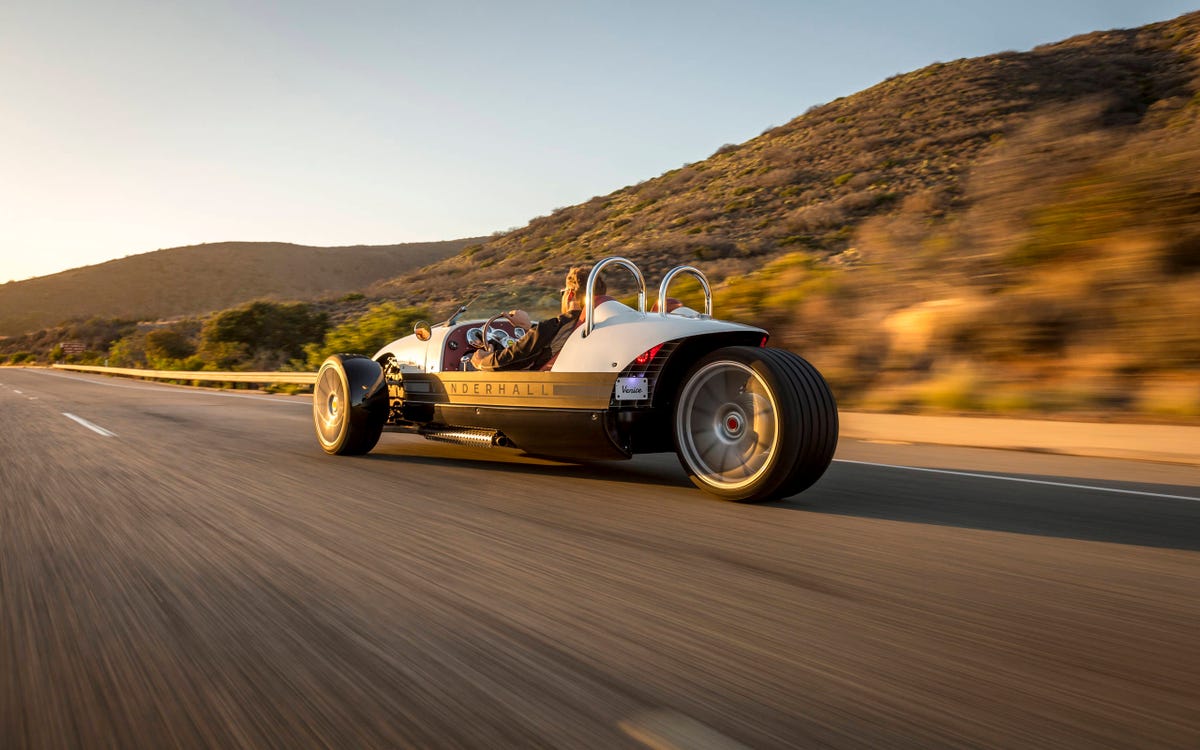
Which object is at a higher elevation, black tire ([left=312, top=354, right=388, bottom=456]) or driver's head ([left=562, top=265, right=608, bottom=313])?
driver's head ([left=562, top=265, right=608, bottom=313])

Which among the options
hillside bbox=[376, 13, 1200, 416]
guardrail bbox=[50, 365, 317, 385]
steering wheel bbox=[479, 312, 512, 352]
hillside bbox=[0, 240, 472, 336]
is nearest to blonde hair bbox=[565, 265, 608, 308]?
steering wheel bbox=[479, 312, 512, 352]

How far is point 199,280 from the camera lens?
10662 centimetres

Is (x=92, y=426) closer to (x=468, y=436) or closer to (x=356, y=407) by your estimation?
(x=356, y=407)

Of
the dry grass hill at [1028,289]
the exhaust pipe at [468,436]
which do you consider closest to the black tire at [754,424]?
the exhaust pipe at [468,436]

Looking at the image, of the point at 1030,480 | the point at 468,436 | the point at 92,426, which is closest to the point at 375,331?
the point at 92,426

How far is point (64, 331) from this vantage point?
75.9m

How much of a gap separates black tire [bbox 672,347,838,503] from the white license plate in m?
0.20

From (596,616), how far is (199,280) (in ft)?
380

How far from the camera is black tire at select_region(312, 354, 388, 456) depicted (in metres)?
6.89

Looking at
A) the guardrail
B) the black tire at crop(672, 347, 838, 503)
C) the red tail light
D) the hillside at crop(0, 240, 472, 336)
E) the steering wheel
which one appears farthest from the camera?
the hillside at crop(0, 240, 472, 336)

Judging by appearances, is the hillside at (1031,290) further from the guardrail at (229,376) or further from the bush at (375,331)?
the bush at (375,331)

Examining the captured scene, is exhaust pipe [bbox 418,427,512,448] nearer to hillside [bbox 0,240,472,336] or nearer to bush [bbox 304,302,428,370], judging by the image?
bush [bbox 304,302,428,370]

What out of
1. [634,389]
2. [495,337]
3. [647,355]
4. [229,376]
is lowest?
[229,376]

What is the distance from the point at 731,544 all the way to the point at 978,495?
2.20m
